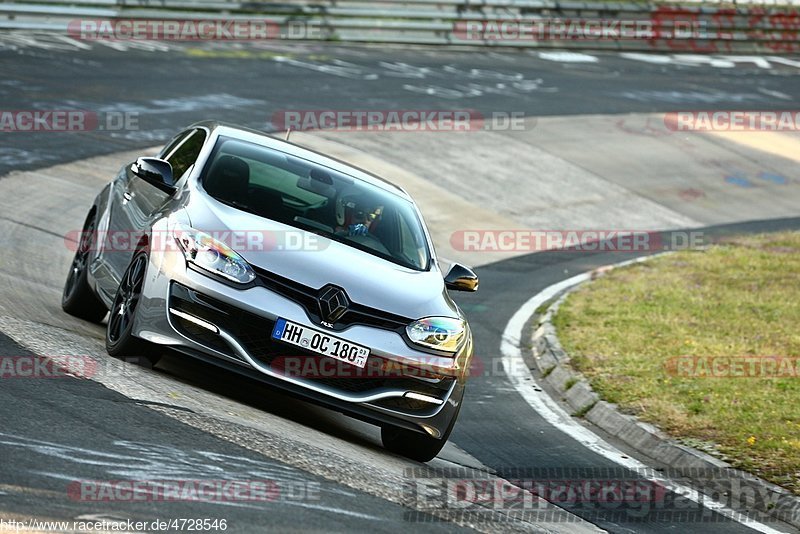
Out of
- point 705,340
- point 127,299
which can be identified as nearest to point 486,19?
point 705,340

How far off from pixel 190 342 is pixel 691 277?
9.73 m

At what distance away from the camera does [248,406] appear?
7660 millimetres

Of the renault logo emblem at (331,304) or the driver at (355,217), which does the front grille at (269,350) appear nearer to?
the renault logo emblem at (331,304)

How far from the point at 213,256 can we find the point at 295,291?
1.78 ft

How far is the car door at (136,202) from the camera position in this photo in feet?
27.5

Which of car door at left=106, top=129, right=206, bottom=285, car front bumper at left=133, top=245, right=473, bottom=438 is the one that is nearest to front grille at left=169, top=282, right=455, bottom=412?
car front bumper at left=133, top=245, right=473, bottom=438

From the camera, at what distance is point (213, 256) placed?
24.0 feet

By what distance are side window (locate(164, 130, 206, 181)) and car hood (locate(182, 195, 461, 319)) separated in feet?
2.55

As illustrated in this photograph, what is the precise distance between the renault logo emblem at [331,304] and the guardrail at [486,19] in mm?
19245

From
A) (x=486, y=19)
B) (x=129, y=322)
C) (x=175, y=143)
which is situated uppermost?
(x=175, y=143)

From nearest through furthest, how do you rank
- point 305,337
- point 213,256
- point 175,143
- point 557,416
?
point 305,337
point 213,256
point 175,143
point 557,416

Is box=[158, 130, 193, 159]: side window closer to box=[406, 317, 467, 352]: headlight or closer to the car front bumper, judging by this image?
the car front bumper

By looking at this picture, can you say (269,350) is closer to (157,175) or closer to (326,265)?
(326,265)

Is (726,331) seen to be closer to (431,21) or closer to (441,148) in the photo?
(441,148)
